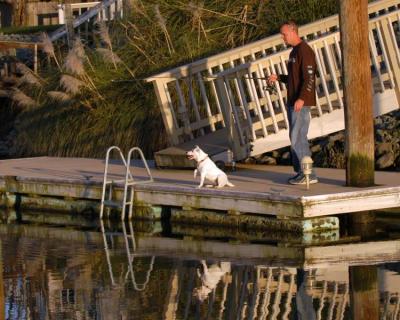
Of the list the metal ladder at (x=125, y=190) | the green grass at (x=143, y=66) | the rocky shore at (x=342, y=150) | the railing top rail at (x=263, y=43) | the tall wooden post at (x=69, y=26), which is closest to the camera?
the metal ladder at (x=125, y=190)

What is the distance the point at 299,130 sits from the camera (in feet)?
57.6

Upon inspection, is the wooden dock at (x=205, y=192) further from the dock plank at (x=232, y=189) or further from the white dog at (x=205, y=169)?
the white dog at (x=205, y=169)

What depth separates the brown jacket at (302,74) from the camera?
1736 cm

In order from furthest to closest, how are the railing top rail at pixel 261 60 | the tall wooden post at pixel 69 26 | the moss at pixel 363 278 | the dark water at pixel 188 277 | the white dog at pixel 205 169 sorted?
the tall wooden post at pixel 69 26 → the railing top rail at pixel 261 60 → the white dog at pixel 205 169 → the moss at pixel 363 278 → the dark water at pixel 188 277

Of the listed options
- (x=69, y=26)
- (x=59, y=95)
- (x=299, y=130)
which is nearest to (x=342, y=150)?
(x=299, y=130)

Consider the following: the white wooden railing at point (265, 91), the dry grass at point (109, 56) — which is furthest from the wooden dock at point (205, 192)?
the dry grass at point (109, 56)

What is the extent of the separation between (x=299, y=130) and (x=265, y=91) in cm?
260

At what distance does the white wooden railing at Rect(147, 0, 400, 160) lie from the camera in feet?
64.1

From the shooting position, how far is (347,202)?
16609 mm

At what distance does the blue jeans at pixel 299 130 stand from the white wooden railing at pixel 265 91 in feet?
4.78

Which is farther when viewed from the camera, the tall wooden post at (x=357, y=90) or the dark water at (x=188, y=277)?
the tall wooden post at (x=357, y=90)

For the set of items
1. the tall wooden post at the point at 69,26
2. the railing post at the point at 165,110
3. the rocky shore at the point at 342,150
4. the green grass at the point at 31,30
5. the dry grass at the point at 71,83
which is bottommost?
the rocky shore at the point at 342,150

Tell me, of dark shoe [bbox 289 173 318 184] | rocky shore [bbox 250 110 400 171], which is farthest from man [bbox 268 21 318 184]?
rocky shore [bbox 250 110 400 171]

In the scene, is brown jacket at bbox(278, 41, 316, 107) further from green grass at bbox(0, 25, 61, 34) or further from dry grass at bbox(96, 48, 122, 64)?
green grass at bbox(0, 25, 61, 34)
